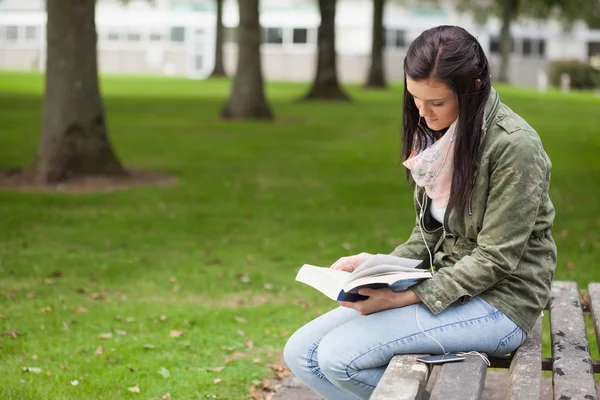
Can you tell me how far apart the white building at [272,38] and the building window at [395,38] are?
6cm

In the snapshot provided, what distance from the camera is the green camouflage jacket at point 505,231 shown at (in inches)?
140

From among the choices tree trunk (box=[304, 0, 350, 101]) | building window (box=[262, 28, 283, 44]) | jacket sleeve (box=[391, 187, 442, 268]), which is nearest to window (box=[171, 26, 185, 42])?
building window (box=[262, 28, 283, 44])

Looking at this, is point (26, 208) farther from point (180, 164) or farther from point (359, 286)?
point (359, 286)

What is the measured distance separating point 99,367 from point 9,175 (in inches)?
317

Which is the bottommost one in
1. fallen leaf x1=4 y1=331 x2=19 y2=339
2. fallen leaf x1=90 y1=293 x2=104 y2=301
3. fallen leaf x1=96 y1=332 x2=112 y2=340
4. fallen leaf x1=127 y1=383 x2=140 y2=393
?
fallen leaf x1=90 y1=293 x2=104 y2=301

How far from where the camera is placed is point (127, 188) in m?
12.4

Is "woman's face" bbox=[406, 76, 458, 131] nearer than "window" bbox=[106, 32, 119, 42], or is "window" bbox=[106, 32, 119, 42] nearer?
"woman's face" bbox=[406, 76, 458, 131]

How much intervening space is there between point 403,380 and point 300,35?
6147cm

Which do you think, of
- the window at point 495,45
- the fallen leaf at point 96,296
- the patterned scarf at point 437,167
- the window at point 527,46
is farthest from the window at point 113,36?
the patterned scarf at point 437,167

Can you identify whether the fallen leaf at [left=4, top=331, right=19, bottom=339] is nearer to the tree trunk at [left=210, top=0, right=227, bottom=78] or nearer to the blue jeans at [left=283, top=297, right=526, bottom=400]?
the blue jeans at [left=283, top=297, right=526, bottom=400]

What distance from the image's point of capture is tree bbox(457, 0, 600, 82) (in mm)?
41188

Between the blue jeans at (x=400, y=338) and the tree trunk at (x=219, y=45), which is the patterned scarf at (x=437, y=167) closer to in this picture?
the blue jeans at (x=400, y=338)

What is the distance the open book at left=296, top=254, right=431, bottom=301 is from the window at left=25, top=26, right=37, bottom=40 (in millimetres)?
68232

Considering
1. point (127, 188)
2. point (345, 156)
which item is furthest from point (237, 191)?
point (345, 156)
